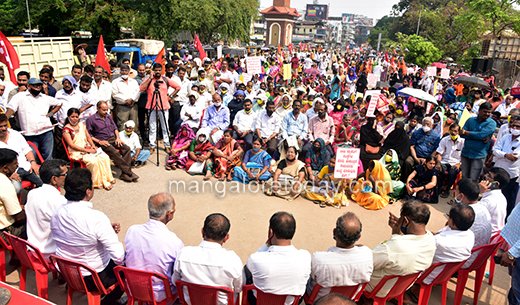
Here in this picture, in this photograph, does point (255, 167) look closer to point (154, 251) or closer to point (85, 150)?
point (85, 150)

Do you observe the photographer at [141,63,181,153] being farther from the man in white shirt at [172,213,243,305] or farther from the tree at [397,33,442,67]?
the tree at [397,33,442,67]

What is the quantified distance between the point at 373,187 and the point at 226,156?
9.18ft

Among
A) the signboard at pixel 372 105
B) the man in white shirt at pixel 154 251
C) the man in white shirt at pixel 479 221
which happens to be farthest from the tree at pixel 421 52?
the man in white shirt at pixel 154 251

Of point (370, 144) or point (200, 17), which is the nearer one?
point (370, 144)

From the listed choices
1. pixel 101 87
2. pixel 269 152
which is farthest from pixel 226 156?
pixel 101 87

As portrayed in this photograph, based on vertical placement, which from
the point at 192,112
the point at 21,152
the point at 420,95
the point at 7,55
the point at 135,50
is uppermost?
the point at 135,50

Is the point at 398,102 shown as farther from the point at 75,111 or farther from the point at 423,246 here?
the point at 75,111

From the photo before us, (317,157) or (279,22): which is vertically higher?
(279,22)

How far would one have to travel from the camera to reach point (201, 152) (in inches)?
274

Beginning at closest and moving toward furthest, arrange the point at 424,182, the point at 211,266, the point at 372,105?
the point at 211,266
the point at 424,182
the point at 372,105

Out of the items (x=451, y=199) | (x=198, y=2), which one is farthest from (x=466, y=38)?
(x=451, y=199)

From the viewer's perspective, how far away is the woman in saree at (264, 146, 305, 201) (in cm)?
591

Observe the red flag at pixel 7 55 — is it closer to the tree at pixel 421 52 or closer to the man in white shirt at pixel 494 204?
the man in white shirt at pixel 494 204

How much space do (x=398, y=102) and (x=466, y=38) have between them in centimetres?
1995
